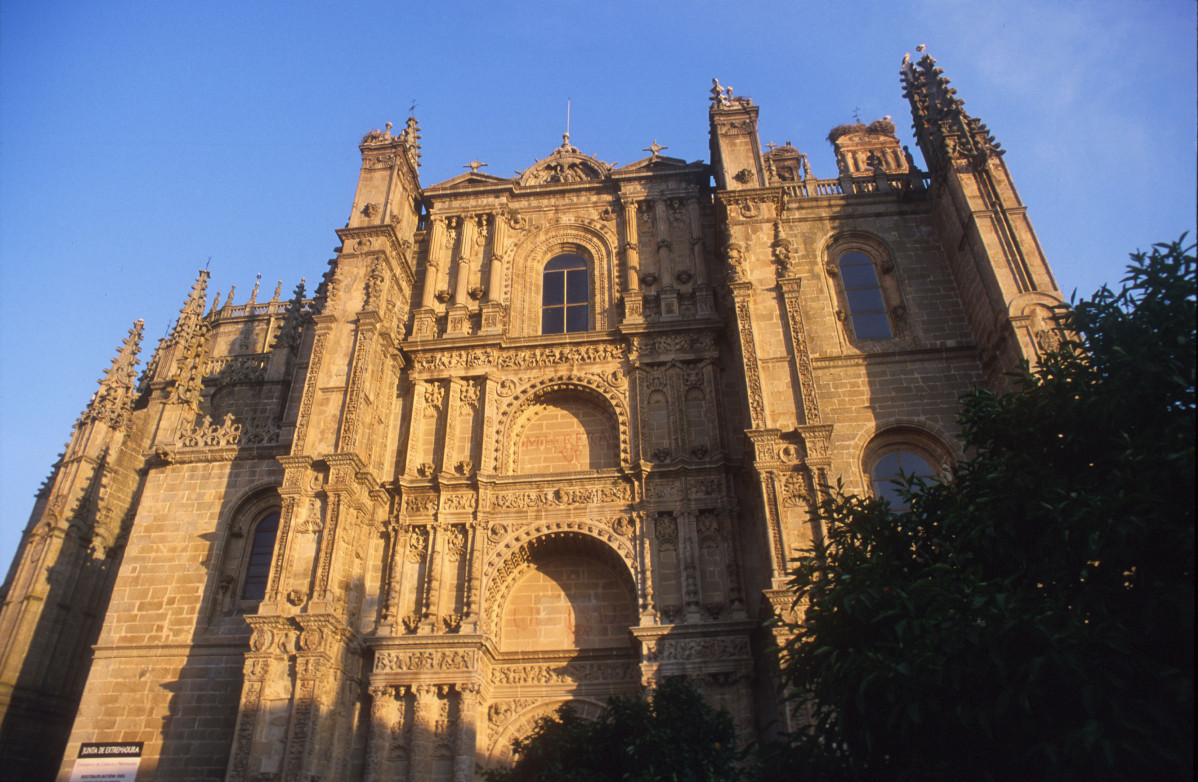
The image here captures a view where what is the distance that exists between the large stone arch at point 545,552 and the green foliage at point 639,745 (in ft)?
14.0

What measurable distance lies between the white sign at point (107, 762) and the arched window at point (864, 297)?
664 inches

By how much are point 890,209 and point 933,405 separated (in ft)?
19.0

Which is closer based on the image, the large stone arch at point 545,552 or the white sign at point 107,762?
the white sign at point 107,762

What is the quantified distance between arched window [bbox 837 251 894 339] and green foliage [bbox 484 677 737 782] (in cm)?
1007

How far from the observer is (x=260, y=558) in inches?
734

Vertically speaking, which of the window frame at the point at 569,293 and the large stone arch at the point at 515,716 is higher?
the window frame at the point at 569,293

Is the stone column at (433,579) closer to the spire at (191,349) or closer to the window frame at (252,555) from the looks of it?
the window frame at (252,555)

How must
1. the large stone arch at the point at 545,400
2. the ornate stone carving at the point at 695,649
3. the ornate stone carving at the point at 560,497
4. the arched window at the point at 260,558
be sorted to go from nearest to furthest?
the ornate stone carving at the point at 695,649 < the ornate stone carving at the point at 560,497 < the arched window at the point at 260,558 < the large stone arch at the point at 545,400

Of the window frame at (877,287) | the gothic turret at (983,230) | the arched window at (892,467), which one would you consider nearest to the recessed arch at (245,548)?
the arched window at (892,467)

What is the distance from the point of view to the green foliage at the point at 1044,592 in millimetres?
7246

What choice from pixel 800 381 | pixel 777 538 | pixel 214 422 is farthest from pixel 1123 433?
pixel 214 422

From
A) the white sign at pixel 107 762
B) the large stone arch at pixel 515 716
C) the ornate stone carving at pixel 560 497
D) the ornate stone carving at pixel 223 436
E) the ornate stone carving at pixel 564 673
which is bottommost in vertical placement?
the white sign at pixel 107 762

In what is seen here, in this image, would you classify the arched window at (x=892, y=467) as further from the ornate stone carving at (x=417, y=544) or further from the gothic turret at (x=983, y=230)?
the ornate stone carving at (x=417, y=544)

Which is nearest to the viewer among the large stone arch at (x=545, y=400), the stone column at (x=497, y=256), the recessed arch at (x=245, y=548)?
the recessed arch at (x=245, y=548)
